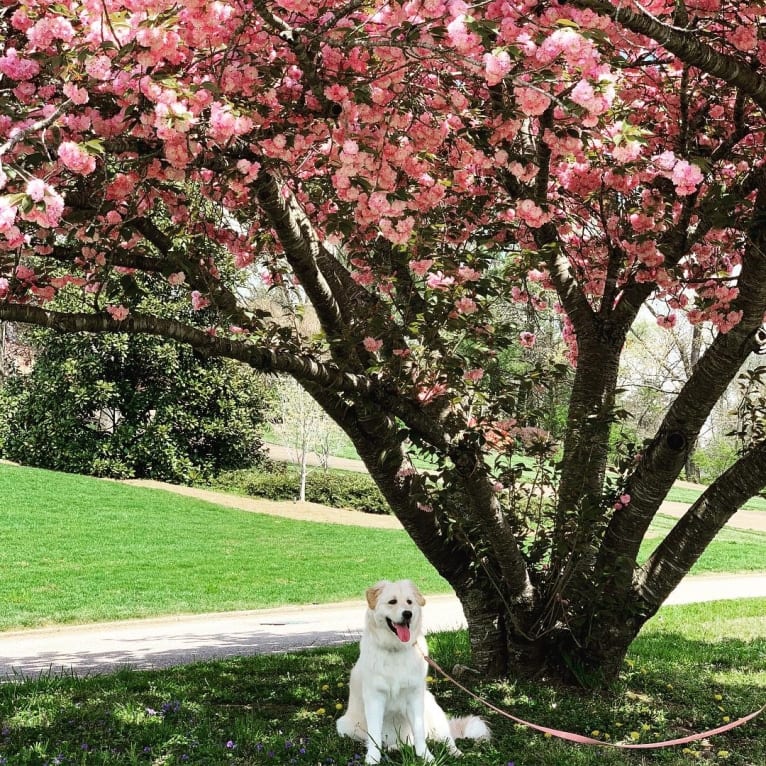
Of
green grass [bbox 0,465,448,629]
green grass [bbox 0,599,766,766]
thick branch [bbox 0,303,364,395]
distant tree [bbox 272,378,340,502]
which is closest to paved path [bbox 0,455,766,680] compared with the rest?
green grass [bbox 0,465,448,629]

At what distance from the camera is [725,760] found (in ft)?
15.0

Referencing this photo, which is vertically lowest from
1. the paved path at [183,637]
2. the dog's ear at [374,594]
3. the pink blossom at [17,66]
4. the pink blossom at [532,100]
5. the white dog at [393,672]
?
the paved path at [183,637]

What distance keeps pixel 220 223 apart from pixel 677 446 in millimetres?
3554

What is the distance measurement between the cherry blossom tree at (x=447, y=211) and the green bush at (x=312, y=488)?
14.7 metres

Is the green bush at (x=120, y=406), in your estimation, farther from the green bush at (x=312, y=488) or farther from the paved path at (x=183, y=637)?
the paved path at (x=183, y=637)

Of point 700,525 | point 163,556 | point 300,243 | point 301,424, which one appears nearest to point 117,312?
point 300,243

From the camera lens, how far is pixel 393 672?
4117 mm

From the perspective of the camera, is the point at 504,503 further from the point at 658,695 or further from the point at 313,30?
the point at 313,30

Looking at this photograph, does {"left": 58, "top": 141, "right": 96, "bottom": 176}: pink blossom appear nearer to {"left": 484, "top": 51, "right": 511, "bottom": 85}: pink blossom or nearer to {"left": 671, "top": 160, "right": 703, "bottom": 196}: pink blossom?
{"left": 484, "top": 51, "right": 511, "bottom": 85}: pink blossom

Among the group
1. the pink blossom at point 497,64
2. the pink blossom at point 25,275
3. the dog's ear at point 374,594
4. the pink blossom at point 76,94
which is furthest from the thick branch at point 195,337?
the pink blossom at point 497,64

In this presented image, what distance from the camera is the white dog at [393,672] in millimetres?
4121

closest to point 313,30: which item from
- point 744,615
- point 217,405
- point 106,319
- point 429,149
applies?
point 429,149

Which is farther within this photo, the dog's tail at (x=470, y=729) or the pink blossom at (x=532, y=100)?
the dog's tail at (x=470, y=729)

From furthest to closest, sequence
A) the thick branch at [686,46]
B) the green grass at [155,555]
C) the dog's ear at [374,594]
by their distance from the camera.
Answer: the green grass at [155,555] → the dog's ear at [374,594] → the thick branch at [686,46]
